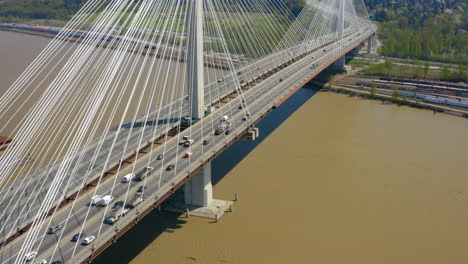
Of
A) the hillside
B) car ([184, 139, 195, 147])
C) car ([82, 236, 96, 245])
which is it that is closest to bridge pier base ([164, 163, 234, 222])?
car ([184, 139, 195, 147])

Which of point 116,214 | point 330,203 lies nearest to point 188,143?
point 116,214

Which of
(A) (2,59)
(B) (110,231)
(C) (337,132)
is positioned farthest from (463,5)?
(B) (110,231)

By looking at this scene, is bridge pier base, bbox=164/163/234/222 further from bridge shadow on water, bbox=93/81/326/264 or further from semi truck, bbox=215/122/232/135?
semi truck, bbox=215/122/232/135

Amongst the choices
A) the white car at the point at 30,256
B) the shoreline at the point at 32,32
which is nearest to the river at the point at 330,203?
the white car at the point at 30,256

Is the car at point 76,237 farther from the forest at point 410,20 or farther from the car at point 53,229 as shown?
the forest at point 410,20

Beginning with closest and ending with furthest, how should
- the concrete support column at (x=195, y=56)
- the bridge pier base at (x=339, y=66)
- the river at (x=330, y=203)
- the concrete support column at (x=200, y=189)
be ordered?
the river at (x=330, y=203), the concrete support column at (x=200, y=189), the concrete support column at (x=195, y=56), the bridge pier base at (x=339, y=66)
